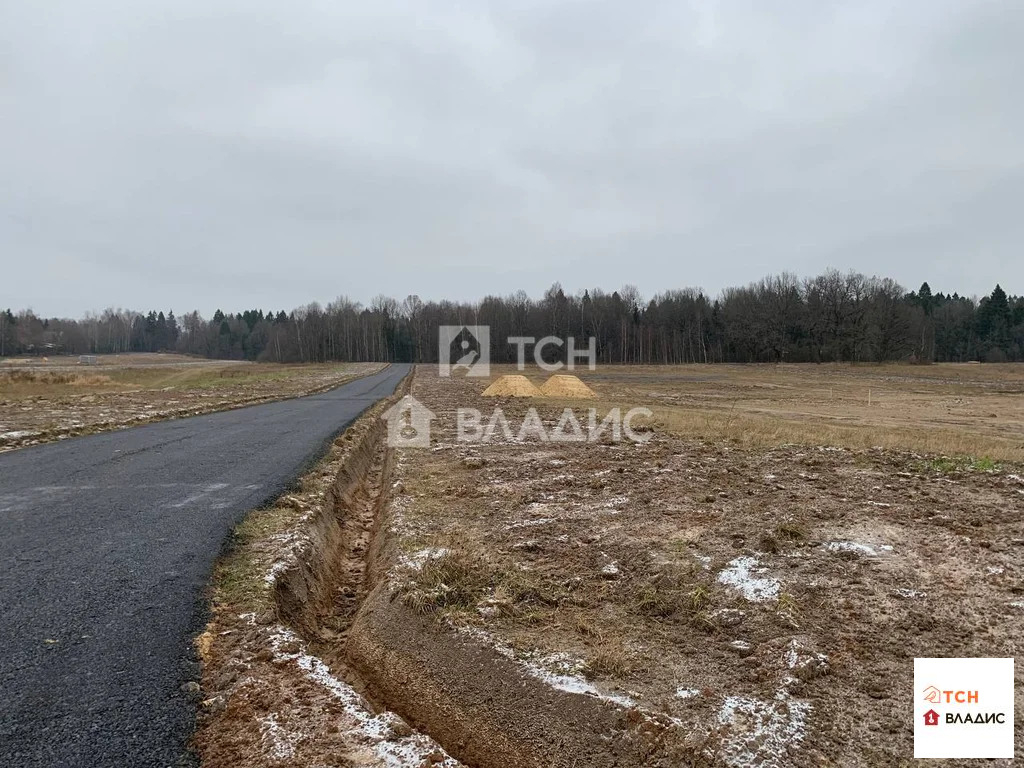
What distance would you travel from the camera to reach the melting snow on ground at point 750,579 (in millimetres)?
4727

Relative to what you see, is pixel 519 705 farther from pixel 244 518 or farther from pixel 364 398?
pixel 364 398

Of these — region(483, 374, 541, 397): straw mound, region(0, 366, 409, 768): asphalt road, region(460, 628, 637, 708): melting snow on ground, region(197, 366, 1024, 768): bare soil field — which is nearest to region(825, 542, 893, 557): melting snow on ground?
region(197, 366, 1024, 768): bare soil field

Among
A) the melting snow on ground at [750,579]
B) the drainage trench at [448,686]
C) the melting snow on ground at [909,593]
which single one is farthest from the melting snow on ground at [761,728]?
the melting snow on ground at [909,593]

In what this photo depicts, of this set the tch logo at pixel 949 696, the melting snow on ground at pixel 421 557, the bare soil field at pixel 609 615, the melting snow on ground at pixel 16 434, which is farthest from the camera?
the melting snow on ground at pixel 16 434

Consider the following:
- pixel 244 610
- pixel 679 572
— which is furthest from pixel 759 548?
pixel 244 610

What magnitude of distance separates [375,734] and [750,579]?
3367 millimetres

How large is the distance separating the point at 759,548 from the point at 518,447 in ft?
24.2

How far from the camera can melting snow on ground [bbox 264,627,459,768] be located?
299 centimetres

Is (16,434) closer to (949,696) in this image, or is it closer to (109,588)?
(109,588)

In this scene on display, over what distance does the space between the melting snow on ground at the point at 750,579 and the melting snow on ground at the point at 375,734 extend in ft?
9.33

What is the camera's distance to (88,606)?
4.45 metres

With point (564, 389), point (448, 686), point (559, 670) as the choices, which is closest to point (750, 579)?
point (559, 670)

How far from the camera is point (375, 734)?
3170mm

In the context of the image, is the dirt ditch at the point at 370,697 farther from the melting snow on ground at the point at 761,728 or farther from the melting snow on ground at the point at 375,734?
the melting snow on ground at the point at 761,728
